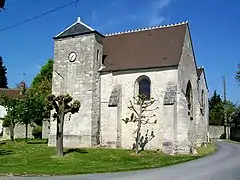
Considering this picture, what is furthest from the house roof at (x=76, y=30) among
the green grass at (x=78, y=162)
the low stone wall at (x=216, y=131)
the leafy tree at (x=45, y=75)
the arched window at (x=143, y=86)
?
the low stone wall at (x=216, y=131)

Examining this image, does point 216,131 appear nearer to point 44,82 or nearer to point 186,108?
point 44,82

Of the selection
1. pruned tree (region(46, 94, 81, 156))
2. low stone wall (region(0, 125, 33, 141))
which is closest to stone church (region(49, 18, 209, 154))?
pruned tree (region(46, 94, 81, 156))

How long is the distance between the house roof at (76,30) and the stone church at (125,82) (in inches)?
3.7

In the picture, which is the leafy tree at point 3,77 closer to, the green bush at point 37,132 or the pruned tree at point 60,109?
the green bush at point 37,132

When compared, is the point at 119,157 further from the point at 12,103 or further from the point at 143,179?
the point at 12,103

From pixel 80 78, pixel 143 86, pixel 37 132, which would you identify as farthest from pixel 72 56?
pixel 37 132

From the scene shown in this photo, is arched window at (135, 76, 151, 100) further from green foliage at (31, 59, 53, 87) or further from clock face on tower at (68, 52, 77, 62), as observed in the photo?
green foliage at (31, 59, 53, 87)

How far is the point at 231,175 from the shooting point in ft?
51.9

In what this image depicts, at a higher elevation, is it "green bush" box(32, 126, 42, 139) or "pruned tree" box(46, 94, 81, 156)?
"pruned tree" box(46, 94, 81, 156)

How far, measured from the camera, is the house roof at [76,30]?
32.5 metres

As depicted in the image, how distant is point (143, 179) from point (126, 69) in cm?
1816

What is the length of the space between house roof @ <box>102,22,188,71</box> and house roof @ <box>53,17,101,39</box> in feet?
10.2

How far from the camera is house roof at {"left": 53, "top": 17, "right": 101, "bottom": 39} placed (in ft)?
107

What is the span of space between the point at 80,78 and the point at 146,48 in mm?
6785
